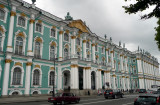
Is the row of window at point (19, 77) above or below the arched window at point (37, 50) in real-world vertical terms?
below

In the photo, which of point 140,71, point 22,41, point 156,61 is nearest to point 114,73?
point 140,71

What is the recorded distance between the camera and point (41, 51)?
101 ft

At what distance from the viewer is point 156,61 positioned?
306 feet

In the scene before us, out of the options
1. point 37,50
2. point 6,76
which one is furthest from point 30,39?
point 6,76

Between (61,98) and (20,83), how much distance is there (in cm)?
1186

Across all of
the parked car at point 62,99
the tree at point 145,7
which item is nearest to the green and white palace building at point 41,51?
the parked car at point 62,99

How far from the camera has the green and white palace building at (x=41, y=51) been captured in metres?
25.5

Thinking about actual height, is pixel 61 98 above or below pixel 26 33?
below

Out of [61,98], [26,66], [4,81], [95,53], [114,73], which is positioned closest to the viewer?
[61,98]

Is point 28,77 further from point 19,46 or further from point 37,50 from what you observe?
point 37,50

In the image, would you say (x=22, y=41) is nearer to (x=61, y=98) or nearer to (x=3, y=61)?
(x=3, y=61)

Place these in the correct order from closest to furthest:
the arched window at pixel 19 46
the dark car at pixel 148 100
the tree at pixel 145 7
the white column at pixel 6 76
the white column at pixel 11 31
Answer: the tree at pixel 145 7, the dark car at pixel 148 100, the white column at pixel 6 76, the white column at pixel 11 31, the arched window at pixel 19 46

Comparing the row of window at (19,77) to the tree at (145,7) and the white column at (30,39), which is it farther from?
the tree at (145,7)

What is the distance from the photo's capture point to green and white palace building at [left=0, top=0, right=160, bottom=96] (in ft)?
83.7
